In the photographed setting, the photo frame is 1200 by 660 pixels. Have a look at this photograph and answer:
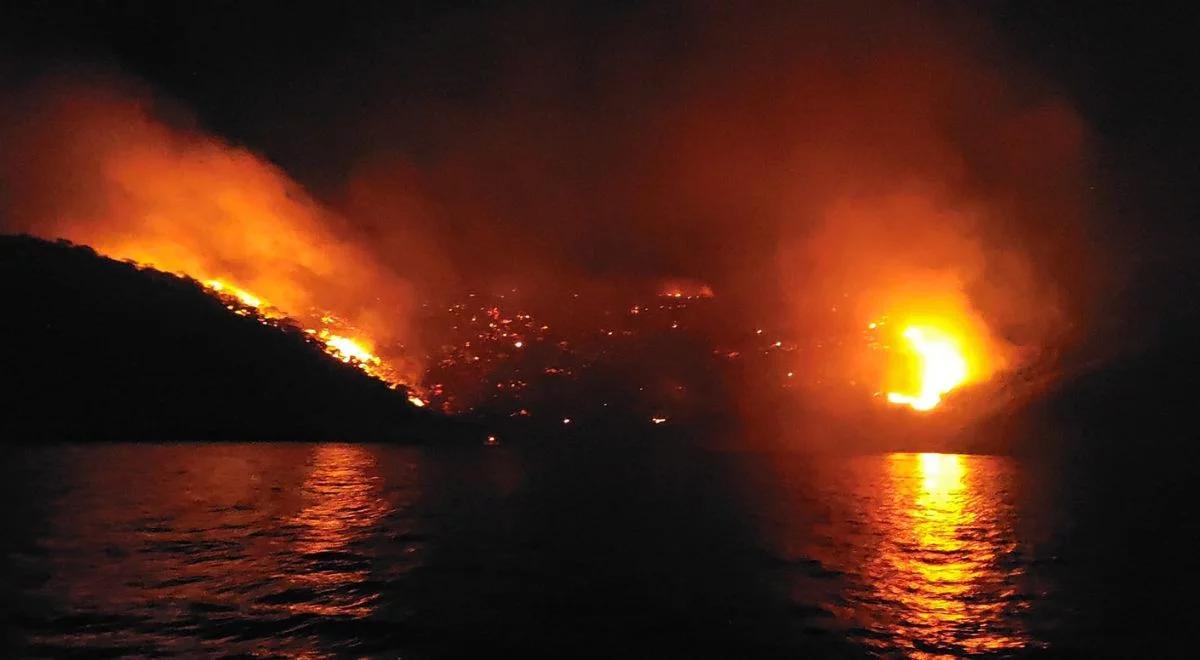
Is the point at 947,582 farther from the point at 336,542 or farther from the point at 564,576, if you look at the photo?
the point at 336,542

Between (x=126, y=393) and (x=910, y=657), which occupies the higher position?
(x=126, y=393)

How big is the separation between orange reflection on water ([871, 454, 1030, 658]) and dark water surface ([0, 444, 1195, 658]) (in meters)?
0.11

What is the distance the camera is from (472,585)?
23.6 m

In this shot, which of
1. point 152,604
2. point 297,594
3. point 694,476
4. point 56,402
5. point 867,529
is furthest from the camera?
point 56,402

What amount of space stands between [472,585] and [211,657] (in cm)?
887

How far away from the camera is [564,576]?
82.8 ft

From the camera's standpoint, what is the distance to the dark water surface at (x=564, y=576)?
711 inches

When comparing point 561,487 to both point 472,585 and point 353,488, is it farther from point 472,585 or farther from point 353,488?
point 472,585

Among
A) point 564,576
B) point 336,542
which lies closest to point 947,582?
point 564,576

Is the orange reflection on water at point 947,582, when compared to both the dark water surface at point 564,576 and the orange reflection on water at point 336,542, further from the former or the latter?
the orange reflection on water at point 336,542

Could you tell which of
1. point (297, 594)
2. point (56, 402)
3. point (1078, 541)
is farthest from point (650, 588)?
point (56, 402)

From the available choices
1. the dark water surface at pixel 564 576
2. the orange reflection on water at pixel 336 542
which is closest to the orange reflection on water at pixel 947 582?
the dark water surface at pixel 564 576

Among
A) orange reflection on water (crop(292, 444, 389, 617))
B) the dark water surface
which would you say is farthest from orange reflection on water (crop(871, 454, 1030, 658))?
orange reflection on water (crop(292, 444, 389, 617))

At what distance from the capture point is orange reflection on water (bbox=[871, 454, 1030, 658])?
18695 millimetres
